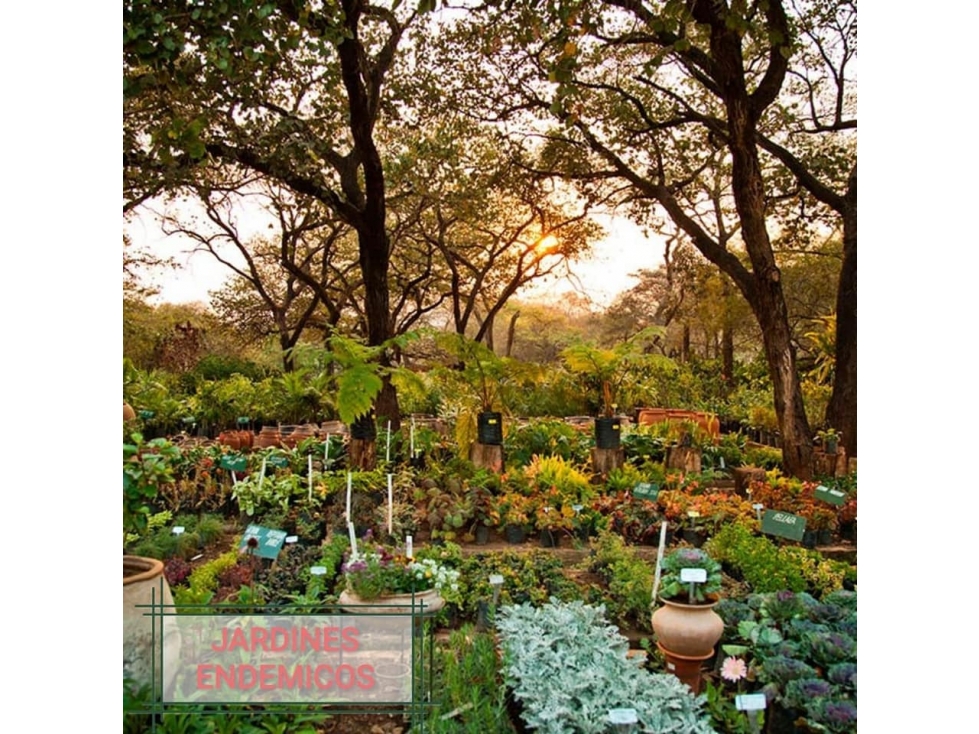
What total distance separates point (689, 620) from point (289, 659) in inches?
49.3

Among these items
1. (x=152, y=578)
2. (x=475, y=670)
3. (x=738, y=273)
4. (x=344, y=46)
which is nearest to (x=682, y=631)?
(x=475, y=670)

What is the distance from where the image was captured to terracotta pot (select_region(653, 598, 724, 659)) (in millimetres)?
2482

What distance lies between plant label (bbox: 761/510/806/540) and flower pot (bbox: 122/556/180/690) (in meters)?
2.40

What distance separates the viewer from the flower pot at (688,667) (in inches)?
98.7

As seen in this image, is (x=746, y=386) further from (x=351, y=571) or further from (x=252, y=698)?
(x=252, y=698)

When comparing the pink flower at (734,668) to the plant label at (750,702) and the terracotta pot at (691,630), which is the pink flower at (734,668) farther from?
the terracotta pot at (691,630)

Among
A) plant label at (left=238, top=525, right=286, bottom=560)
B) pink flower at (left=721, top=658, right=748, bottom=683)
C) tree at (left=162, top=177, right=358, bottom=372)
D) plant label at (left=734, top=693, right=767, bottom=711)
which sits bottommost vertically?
plant label at (left=734, top=693, right=767, bottom=711)

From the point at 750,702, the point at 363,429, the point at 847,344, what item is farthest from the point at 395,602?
the point at 847,344

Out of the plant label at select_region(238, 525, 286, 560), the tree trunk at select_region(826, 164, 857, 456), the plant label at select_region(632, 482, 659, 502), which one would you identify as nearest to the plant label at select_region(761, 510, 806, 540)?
the plant label at select_region(632, 482, 659, 502)

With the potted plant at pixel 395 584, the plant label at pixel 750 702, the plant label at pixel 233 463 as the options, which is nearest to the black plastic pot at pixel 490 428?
the plant label at pixel 233 463

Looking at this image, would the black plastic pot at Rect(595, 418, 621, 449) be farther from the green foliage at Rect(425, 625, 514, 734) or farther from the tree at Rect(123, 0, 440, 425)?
the green foliage at Rect(425, 625, 514, 734)

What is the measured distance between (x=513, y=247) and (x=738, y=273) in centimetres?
354

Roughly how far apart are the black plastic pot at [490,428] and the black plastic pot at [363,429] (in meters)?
0.70

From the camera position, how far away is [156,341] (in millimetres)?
7719
